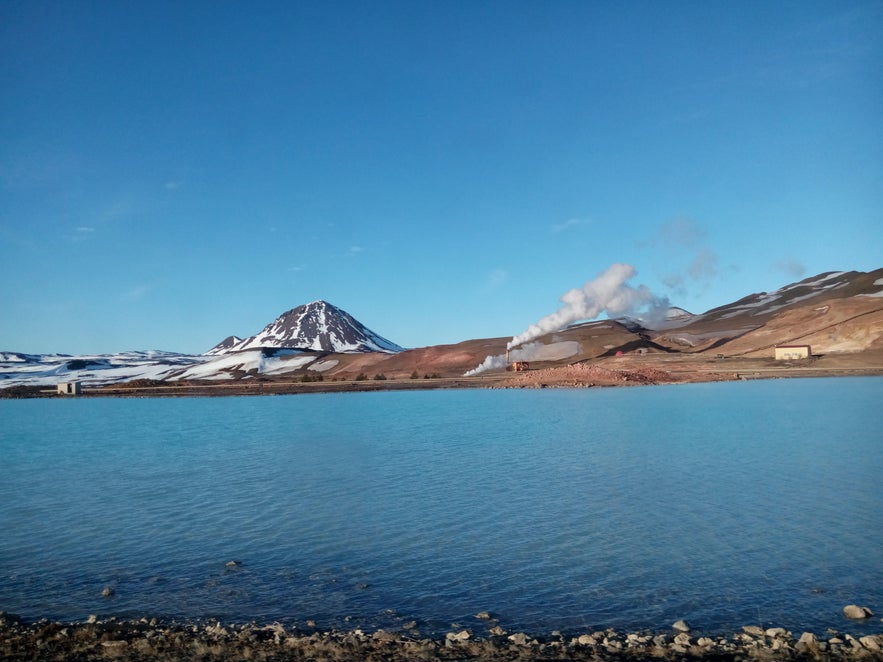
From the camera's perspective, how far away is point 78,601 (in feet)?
30.9

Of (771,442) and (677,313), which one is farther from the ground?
(677,313)

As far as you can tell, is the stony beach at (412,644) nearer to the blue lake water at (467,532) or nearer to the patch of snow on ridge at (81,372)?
the blue lake water at (467,532)

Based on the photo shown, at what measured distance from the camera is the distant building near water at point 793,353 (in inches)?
3246

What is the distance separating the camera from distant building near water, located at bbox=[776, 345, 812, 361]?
3246 inches

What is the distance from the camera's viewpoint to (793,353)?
83250mm

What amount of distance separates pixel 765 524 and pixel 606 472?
617cm

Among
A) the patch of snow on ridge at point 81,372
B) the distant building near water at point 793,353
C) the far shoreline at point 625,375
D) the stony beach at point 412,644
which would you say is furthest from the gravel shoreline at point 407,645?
the patch of snow on ridge at point 81,372

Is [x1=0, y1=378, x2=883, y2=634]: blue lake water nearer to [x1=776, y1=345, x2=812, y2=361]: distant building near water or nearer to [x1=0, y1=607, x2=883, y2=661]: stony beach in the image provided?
[x1=0, y1=607, x2=883, y2=661]: stony beach

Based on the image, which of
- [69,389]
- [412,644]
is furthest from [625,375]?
[69,389]

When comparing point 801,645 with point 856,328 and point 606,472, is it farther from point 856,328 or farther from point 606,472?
point 856,328

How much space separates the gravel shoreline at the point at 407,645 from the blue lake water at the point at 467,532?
1.43 ft

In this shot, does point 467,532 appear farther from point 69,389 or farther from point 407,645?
point 69,389

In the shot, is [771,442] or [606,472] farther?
[771,442]

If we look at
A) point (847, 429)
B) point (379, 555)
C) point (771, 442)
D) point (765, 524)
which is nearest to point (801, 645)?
point (765, 524)
